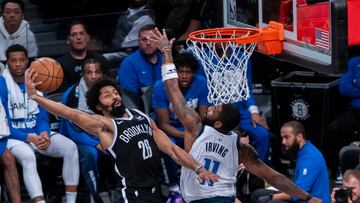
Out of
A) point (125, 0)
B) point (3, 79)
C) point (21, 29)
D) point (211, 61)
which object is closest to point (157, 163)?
point (211, 61)

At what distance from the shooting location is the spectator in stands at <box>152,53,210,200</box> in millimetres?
10219

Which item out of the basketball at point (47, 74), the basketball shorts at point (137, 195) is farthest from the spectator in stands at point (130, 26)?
the basketball shorts at point (137, 195)

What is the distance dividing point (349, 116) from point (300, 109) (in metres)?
0.65

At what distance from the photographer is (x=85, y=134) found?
10195 millimetres

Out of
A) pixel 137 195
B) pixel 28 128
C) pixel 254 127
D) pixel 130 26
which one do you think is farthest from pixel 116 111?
pixel 130 26

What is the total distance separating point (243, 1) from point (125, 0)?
10.6ft

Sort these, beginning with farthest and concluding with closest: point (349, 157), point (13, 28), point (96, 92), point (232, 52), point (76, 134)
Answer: point (13, 28)
point (349, 157)
point (76, 134)
point (232, 52)
point (96, 92)

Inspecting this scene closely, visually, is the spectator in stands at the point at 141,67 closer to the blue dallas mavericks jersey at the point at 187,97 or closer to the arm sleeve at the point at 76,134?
the blue dallas mavericks jersey at the point at 187,97

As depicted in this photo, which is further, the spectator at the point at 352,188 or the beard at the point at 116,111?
the spectator at the point at 352,188

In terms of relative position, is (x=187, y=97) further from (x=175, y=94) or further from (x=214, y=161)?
(x=214, y=161)

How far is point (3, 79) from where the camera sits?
989 cm

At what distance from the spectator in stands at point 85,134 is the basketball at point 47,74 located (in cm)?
37

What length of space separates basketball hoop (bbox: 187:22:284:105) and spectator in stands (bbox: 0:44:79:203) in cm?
161

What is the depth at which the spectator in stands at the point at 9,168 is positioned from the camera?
9617mm
